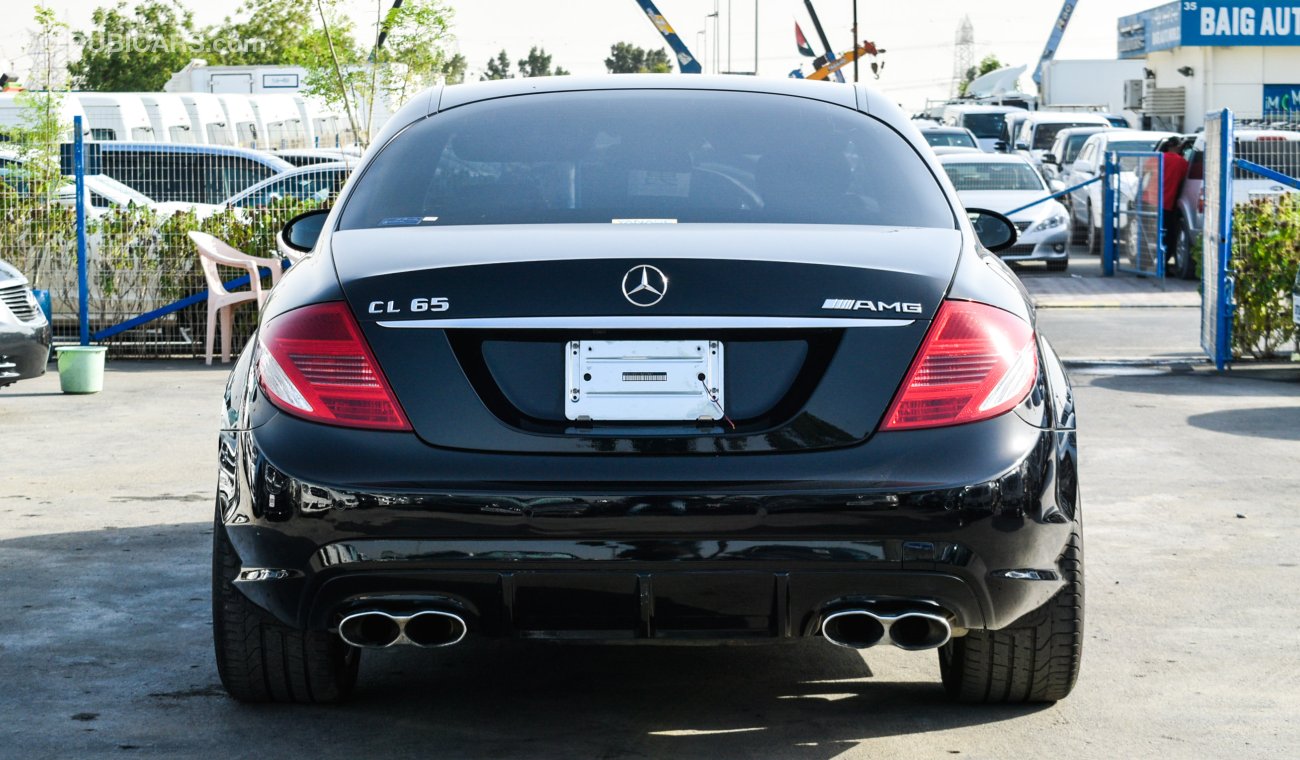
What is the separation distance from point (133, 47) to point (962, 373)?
78.4 meters

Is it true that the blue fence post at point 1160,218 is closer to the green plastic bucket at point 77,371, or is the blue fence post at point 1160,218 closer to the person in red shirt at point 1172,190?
the person in red shirt at point 1172,190

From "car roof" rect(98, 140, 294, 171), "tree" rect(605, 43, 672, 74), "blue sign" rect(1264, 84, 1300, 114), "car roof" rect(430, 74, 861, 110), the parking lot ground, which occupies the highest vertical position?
"tree" rect(605, 43, 672, 74)

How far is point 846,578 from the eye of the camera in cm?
377

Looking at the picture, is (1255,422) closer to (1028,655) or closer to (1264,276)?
(1264,276)

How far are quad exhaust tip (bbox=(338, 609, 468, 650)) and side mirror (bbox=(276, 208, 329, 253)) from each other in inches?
61.1

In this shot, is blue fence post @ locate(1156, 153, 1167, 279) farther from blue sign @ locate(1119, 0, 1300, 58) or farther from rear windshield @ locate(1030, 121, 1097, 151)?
blue sign @ locate(1119, 0, 1300, 58)

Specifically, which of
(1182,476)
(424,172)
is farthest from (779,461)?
(1182,476)

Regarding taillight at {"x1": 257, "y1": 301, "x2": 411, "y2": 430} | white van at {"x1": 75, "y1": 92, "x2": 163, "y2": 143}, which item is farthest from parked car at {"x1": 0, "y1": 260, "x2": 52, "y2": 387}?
white van at {"x1": 75, "y1": 92, "x2": 163, "y2": 143}

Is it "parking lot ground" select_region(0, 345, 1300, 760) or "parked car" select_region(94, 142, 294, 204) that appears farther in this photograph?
"parked car" select_region(94, 142, 294, 204)

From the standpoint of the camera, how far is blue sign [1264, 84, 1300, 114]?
47250mm

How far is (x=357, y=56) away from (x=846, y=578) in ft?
88.4

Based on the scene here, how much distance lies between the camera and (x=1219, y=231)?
13000 millimetres

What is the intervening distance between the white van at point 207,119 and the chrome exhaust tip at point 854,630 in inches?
1114

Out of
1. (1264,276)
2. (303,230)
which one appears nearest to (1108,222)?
(1264,276)
